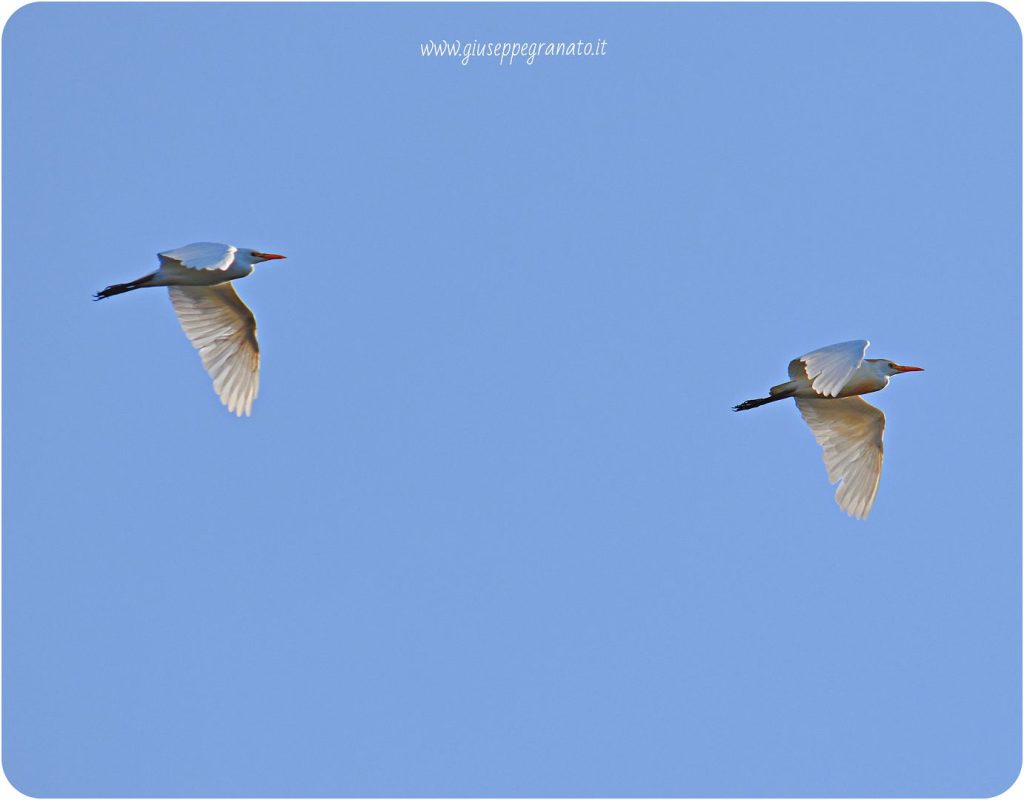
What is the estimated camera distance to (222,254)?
36.9 ft

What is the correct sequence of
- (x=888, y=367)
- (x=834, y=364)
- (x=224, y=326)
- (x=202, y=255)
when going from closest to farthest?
(x=834, y=364)
(x=202, y=255)
(x=888, y=367)
(x=224, y=326)

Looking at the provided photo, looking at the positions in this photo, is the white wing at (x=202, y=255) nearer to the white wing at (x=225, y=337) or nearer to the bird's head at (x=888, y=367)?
A: the white wing at (x=225, y=337)

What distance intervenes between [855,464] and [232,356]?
5.11 m

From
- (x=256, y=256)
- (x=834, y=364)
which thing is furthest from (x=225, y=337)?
(x=834, y=364)

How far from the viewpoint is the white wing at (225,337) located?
1233cm

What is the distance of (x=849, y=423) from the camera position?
12492 mm

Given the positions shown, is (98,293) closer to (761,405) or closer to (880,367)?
(761,405)

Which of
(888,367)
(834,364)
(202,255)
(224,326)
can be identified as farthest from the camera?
(224,326)

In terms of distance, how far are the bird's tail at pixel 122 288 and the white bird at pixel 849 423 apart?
477cm

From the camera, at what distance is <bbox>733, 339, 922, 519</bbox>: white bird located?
39.4 feet

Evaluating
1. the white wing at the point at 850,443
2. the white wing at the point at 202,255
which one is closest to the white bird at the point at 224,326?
the white wing at the point at 202,255

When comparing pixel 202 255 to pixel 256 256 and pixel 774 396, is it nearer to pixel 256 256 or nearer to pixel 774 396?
pixel 256 256

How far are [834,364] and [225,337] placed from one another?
15.9 feet

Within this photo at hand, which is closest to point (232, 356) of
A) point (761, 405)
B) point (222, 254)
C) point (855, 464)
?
point (222, 254)
